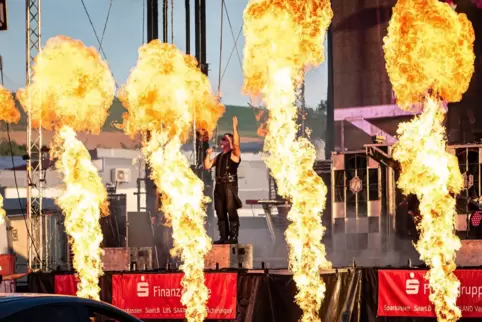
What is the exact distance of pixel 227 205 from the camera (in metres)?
20.2

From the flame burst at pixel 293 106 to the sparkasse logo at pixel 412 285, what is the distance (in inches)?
54.7

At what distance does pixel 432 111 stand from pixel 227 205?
4.84 metres

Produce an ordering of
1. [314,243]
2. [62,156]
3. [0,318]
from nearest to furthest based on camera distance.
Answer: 1. [0,318]
2. [314,243]
3. [62,156]

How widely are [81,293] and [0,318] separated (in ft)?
34.4

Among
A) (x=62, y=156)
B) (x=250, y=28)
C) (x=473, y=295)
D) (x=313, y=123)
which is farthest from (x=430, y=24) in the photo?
(x=313, y=123)

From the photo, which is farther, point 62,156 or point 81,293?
point 62,156

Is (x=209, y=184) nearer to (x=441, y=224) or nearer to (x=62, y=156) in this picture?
(x=62, y=156)

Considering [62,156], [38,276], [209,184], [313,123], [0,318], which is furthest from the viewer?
[313,123]

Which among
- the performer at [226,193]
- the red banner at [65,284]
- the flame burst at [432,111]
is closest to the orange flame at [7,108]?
the performer at [226,193]

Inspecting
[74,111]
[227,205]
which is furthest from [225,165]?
[74,111]

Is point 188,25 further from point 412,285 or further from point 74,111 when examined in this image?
point 412,285

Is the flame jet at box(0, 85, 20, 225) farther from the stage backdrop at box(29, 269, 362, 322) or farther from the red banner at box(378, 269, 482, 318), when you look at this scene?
the red banner at box(378, 269, 482, 318)

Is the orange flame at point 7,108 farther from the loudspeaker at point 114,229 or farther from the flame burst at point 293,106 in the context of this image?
the flame burst at point 293,106

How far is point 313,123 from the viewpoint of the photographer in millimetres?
72562
